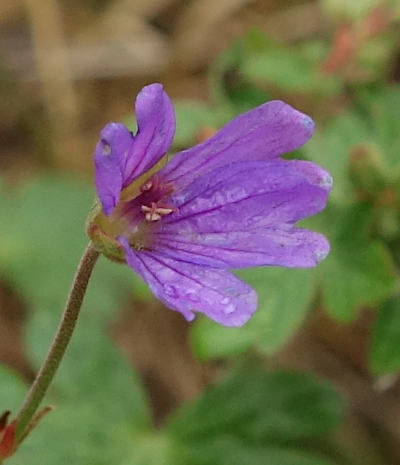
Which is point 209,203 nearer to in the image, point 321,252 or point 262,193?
point 262,193

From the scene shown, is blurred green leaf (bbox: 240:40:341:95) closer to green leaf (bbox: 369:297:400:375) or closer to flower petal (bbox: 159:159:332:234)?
green leaf (bbox: 369:297:400:375)

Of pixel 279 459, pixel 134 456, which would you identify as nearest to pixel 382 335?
pixel 279 459

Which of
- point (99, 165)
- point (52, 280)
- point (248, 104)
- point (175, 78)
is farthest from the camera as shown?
point (175, 78)

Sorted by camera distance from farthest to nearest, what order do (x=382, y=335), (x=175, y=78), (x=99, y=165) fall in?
(x=175, y=78) < (x=382, y=335) < (x=99, y=165)

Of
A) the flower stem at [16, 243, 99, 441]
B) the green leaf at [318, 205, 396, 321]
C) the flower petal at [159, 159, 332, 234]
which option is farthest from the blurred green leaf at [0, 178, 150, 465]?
the flower petal at [159, 159, 332, 234]

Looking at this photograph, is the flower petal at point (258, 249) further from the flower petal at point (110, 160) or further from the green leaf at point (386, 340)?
the green leaf at point (386, 340)

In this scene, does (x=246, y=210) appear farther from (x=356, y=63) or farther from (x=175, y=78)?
(x=175, y=78)

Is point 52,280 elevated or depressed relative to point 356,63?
depressed

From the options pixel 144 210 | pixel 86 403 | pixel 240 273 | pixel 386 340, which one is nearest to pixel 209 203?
pixel 144 210
